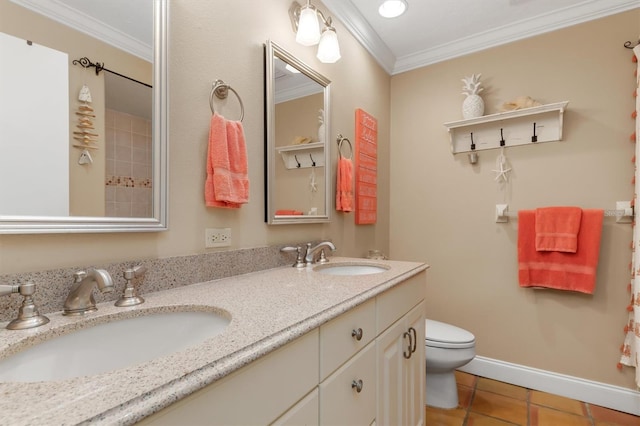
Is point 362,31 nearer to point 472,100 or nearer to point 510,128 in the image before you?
point 472,100

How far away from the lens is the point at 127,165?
96cm

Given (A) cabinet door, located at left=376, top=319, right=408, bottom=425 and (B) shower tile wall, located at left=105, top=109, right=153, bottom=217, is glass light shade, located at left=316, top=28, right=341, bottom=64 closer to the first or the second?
(B) shower tile wall, located at left=105, top=109, right=153, bottom=217

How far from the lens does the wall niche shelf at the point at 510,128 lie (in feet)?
6.68

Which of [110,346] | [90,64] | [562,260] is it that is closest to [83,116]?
[90,64]

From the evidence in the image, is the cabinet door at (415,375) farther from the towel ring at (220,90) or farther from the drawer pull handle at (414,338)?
the towel ring at (220,90)

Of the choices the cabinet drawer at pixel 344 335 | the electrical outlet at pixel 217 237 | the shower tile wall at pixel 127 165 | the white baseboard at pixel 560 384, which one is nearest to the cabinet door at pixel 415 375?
the cabinet drawer at pixel 344 335

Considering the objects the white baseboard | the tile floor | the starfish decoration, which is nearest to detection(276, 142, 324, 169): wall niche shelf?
the starfish decoration

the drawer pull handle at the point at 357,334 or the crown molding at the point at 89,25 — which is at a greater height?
the crown molding at the point at 89,25

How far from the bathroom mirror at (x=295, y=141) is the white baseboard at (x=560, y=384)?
1.61 meters

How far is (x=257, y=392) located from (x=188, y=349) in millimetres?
159

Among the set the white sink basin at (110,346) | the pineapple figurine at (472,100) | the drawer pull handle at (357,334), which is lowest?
the drawer pull handle at (357,334)

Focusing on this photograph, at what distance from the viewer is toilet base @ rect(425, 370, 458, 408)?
192 centimetres

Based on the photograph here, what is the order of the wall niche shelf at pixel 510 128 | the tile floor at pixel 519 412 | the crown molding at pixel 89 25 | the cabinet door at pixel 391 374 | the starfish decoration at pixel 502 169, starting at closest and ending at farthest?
the crown molding at pixel 89 25
the cabinet door at pixel 391 374
the tile floor at pixel 519 412
the wall niche shelf at pixel 510 128
the starfish decoration at pixel 502 169

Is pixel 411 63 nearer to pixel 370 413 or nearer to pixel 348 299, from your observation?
pixel 348 299
